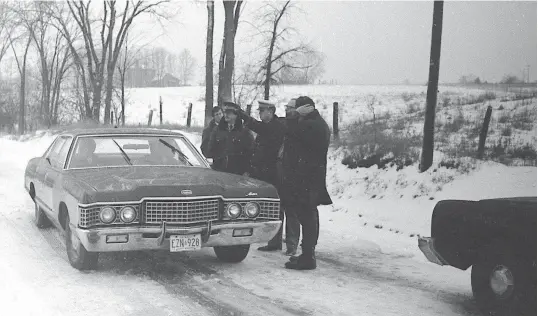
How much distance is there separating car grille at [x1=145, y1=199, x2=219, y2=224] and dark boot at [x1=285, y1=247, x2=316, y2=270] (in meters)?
1.26

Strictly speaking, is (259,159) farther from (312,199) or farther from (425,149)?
(425,149)

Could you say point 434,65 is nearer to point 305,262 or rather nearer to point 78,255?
point 305,262

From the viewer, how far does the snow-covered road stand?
15.8ft

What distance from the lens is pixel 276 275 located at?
6.06 metres

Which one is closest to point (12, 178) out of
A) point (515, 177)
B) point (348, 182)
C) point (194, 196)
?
point (348, 182)

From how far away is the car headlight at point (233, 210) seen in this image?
19.2 feet

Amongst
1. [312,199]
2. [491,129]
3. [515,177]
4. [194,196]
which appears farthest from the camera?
[491,129]

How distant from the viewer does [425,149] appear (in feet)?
36.8

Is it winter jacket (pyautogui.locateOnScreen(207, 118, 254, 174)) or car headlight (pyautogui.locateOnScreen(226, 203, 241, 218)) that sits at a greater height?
winter jacket (pyautogui.locateOnScreen(207, 118, 254, 174))

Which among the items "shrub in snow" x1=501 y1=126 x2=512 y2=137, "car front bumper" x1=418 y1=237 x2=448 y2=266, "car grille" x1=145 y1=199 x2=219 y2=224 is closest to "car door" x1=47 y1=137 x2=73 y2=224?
"car grille" x1=145 y1=199 x2=219 y2=224

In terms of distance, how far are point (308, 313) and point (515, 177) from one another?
6.26 m

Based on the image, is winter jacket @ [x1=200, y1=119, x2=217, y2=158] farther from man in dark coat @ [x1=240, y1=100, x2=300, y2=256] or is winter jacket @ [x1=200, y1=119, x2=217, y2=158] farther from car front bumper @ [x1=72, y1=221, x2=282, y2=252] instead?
car front bumper @ [x1=72, y1=221, x2=282, y2=252]

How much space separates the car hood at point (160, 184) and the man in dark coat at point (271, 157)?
35.3 inches

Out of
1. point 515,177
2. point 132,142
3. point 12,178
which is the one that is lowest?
point 12,178
